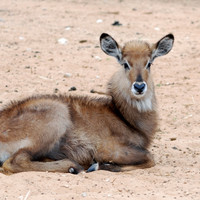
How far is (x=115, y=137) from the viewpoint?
799cm

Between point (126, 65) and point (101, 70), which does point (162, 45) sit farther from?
point (101, 70)

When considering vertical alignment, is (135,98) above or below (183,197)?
above

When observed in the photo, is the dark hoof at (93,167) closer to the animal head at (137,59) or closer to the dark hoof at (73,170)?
the dark hoof at (73,170)

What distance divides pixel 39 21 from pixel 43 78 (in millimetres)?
6024

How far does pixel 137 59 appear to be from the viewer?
8.36 m

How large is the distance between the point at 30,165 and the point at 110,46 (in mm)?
2734

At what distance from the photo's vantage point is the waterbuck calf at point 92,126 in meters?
7.45

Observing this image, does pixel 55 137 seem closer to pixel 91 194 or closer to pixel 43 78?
pixel 91 194

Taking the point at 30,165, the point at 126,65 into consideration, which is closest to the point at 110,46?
the point at 126,65

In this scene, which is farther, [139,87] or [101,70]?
[101,70]

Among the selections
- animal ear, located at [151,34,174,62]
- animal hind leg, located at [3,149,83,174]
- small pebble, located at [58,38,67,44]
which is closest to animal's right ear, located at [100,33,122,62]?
animal ear, located at [151,34,174,62]

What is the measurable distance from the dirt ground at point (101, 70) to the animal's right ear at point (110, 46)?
173 centimetres

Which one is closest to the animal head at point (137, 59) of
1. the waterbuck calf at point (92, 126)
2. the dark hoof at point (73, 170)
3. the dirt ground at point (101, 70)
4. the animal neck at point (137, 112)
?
the waterbuck calf at point (92, 126)

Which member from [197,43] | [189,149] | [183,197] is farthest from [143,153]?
[197,43]
